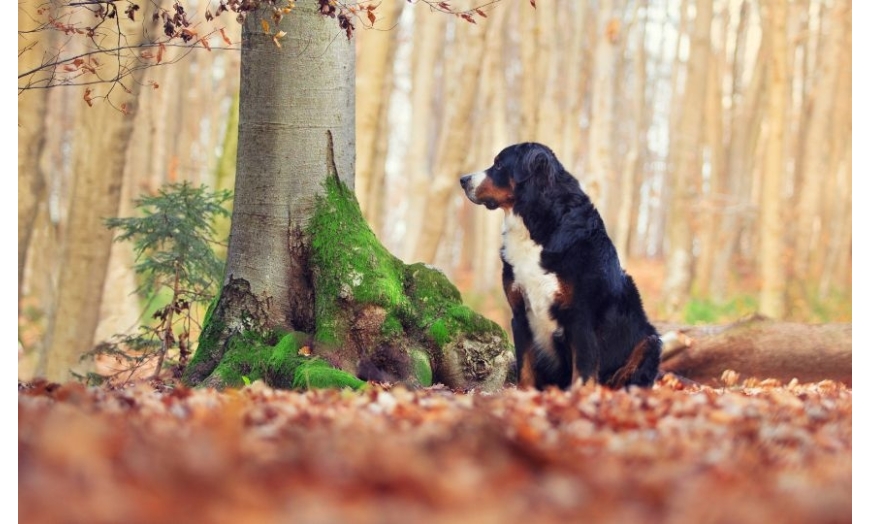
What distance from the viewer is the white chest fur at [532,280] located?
6.45 metres

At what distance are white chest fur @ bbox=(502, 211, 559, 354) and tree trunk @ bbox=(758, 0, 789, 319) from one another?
9.55 meters

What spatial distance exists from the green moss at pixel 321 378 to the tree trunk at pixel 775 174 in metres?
10.5

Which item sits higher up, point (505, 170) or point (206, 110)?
point (206, 110)

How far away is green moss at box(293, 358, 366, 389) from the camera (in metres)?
6.12

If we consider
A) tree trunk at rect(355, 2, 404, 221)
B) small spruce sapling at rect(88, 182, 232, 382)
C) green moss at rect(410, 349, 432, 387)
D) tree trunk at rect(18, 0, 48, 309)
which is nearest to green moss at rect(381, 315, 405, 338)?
green moss at rect(410, 349, 432, 387)

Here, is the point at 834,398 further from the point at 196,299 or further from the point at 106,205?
the point at 106,205

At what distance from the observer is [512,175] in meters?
6.69

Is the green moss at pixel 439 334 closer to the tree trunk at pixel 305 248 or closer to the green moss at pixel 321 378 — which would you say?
the tree trunk at pixel 305 248

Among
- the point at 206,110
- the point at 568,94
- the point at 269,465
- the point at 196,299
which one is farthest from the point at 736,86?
the point at 269,465

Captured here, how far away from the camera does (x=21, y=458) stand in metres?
3.43

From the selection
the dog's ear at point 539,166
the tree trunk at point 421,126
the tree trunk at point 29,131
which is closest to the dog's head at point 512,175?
the dog's ear at point 539,166

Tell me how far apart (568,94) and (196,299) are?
636 inches

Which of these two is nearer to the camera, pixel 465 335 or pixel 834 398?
pixel 834 398

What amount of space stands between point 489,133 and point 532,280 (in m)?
21.5
